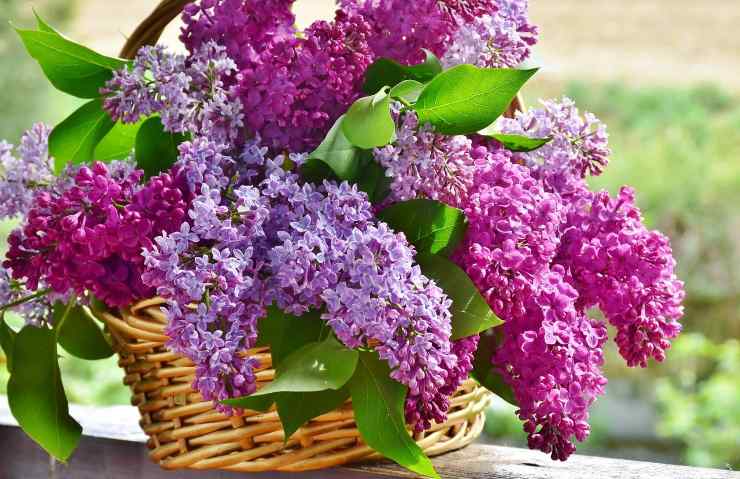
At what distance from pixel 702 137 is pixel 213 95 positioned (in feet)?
13.3

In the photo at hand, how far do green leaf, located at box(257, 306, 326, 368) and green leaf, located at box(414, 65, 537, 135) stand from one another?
122mm

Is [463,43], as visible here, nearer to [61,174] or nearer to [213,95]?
[213,95]

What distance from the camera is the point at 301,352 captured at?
47 cm

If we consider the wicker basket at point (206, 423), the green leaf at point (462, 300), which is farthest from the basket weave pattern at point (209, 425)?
the green leaf at point (462, 300)

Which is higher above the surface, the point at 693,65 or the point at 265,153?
the point at 693,65

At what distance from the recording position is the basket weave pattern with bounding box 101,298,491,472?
0.55 metres

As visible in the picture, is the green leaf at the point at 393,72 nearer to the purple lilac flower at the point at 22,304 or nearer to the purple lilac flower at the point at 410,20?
the purple lilac flower at the point at 410,20

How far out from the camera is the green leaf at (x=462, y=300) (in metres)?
0.47

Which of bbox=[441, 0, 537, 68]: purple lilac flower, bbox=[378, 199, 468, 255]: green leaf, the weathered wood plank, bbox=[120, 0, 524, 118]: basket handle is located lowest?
the weathered wood plank

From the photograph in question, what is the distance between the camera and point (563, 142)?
1.84 ft

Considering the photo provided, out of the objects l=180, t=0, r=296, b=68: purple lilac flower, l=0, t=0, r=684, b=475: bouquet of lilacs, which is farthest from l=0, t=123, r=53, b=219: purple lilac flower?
l=180, t=0, r=296, b=68: purple lilac flower

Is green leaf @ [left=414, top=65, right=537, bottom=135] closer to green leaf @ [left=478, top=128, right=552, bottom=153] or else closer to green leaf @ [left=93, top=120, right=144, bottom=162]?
green leaf @ [left=478, top=128, right=552, bottom=153]

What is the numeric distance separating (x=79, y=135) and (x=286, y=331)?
22cm

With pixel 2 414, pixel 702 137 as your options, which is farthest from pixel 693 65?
pixel 2 414
